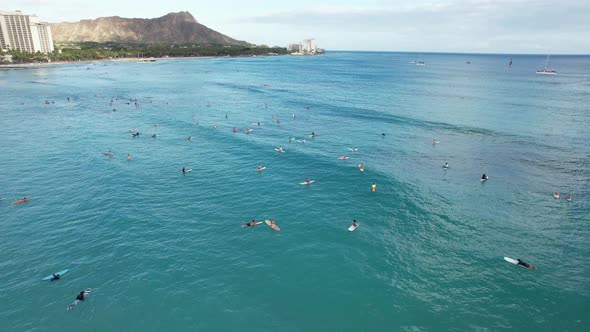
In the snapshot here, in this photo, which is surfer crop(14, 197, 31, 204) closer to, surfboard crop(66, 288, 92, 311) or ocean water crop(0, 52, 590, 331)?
ocean water crop(0, 52, 590, 331)

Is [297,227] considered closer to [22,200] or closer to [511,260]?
[511,260]

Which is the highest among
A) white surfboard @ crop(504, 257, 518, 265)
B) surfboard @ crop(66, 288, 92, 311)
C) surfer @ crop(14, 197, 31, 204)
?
white surfboard @ crop(504, 257, 518, 265)

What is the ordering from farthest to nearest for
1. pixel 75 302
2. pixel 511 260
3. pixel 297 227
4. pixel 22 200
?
pixel 22 200 < pixel 297 227 < pixel 511 260 < pixel 75 302

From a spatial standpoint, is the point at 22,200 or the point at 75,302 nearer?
the point at 75,302

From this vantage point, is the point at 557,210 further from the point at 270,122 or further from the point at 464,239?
the point at 270,122

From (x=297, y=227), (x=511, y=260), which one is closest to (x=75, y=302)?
(x=297, y=227)

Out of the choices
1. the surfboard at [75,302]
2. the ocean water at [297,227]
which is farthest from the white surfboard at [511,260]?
the surfboard at [75,302]

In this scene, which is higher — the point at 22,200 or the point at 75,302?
the point at 22,200

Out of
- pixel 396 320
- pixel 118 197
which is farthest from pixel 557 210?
pixel 118 197

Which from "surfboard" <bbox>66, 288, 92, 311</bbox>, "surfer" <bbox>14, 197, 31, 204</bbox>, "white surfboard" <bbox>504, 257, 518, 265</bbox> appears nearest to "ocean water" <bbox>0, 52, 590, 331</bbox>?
"surfboard" <bbox>66, 288, 92, 311</bbox>
